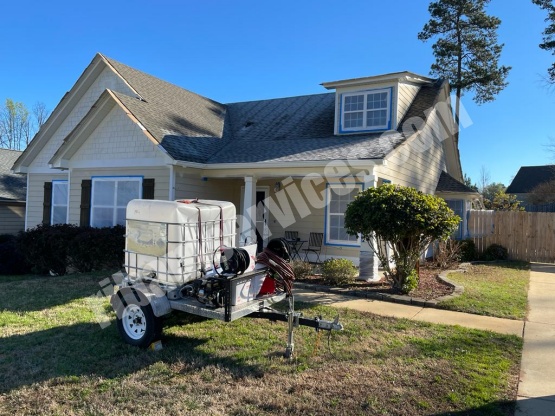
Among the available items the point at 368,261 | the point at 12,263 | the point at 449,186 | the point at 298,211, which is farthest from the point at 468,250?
the point at 12,263

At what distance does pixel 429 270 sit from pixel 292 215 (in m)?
4.54

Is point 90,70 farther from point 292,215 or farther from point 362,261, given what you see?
point 362,261

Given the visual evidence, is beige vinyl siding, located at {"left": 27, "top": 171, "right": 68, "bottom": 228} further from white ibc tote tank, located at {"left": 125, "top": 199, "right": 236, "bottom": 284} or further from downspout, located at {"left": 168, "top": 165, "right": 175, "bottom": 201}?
white ibc tote tank, located at {"left": 125, "top": 199, "right": 236, "bottom": 284}

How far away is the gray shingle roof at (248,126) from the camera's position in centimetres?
1098

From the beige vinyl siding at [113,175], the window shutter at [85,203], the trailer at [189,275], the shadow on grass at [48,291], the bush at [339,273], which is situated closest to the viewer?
the trailer at [189,275]

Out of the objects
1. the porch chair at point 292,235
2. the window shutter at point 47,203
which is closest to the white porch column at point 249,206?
the porch chair at point 292,235

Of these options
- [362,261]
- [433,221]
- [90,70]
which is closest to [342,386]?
[433,221]

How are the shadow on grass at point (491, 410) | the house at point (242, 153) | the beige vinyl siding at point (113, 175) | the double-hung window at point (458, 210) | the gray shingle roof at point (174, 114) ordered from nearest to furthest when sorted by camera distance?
the shadow on grass at point (491, 410) → the house at point (242, 153) → the beige vinyl siding at point (113, 175) → the gray shingle roof at point (174, 114) → the double-hung window at point (458, 210)

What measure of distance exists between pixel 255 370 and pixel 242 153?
8534 millimetres

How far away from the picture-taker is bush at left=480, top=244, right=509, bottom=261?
1441 centimetres

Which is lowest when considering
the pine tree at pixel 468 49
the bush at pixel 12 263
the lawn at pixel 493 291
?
the bush at pixel 12 263

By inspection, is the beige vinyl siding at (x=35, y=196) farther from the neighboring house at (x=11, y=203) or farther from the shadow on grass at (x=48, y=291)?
the shadow on grass at (x=48, y=291)

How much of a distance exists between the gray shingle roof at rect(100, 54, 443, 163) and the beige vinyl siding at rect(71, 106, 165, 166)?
49cm

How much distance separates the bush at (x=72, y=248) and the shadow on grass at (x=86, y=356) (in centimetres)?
511
